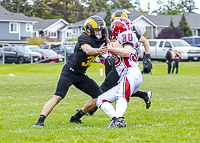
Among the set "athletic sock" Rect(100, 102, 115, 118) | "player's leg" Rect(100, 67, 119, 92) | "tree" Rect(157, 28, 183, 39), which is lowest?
"athletic sock" Rect(100, 102, 115, 118)

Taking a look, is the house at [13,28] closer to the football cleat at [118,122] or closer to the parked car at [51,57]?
the parked car at [51,57]

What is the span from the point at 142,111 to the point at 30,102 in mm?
3252

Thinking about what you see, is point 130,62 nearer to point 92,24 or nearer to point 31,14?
point 92,24

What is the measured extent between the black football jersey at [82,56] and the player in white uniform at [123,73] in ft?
1.06

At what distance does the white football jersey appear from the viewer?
615cm

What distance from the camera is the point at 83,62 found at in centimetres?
666

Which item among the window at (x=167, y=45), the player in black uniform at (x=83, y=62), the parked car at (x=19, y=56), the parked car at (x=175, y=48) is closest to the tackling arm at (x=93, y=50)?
the player in black uniform at (x=83, y=62)

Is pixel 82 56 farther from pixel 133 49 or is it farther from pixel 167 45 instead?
pixel 167 45

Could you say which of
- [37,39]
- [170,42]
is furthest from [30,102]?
[37,39]

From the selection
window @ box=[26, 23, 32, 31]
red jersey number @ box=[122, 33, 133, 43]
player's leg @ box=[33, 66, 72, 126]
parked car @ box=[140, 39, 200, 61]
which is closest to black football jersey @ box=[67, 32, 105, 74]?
player's leg @ box=[33, 66, 72, 126]

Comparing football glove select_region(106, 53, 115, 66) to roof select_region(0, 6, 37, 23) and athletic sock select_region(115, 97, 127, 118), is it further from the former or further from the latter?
roof select_region(0, 6, 37, 23)

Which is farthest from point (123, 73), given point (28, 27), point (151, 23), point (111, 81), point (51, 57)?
point (151, 23)

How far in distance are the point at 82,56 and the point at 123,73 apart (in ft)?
2.29

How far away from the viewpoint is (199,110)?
837 cm
